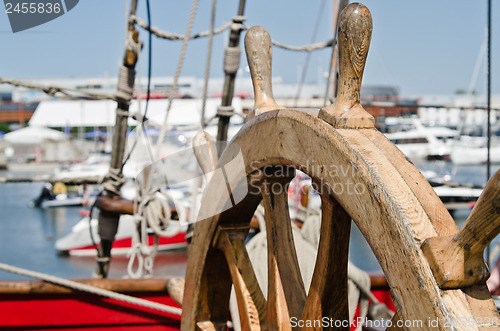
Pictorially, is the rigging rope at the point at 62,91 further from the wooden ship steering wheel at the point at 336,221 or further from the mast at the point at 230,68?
the wooden ship steering wheel at the point at 336,221

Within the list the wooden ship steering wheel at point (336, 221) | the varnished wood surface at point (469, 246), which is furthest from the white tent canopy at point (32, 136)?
the varnished wood surface at point (469, 246)

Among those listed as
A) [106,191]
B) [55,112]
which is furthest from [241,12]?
[55,112]

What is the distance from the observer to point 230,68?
275 cm

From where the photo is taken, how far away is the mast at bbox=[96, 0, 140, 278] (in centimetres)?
269

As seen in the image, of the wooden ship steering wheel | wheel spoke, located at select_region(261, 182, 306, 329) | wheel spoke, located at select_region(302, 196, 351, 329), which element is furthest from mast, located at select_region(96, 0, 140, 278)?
wheel spoke, located at select_region(302, 196, 351, 329)

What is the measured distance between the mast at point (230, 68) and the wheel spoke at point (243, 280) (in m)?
1.62

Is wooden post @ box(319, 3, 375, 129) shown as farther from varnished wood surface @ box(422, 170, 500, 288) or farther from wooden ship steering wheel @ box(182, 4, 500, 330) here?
varnished wood surface @ box(422, 170, 500, 288)

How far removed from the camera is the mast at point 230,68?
2.74m

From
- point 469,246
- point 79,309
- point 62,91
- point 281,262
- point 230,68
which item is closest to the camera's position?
point 469,246

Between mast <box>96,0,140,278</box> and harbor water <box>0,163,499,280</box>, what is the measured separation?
6.01 m

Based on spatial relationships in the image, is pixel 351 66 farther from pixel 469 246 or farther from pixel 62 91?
pixel 62 91

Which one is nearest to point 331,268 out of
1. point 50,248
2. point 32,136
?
point 50,248

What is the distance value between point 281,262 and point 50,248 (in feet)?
44.3

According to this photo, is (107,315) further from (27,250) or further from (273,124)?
(27,250)
